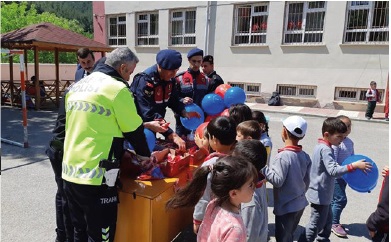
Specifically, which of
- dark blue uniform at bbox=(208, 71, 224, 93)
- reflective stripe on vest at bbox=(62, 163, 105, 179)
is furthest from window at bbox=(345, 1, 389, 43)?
reflective stripe on vest at bbox=(62, 163, 105, 179)

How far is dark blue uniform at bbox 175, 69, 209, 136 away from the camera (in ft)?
14.2

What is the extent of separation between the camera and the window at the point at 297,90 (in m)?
13.8

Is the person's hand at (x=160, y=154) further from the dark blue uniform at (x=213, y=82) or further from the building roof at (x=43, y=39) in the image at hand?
the building roof at (x=43, y=39)

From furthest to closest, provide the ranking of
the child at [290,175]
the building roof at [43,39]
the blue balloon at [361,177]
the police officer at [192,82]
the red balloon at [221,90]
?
the building roof at [43,39], the red balloon at [221,90], the police officer at [192,82], the blue balloon at [361,177], the child at [290,175]

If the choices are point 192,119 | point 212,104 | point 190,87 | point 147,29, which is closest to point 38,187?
point 192,119

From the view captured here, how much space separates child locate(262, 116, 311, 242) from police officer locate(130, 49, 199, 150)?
0.97 m

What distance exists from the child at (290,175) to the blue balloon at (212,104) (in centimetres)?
165

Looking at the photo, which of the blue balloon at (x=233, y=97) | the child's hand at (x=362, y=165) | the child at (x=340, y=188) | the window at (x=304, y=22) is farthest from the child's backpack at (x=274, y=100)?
the child's hand at (x=362, y=165)

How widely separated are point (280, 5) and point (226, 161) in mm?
13243

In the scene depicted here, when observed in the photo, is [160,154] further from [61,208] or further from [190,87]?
[190,87]

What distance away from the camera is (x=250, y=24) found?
47.4 ft

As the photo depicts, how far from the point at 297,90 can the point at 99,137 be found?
43.0 feet

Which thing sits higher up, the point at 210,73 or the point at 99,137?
the point at 210,73

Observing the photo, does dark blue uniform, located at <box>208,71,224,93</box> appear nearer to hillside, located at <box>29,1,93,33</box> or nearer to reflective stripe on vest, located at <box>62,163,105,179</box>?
reflective stripe on vest, located at <box>62,163,105,179</box>
